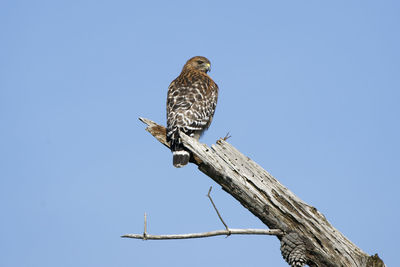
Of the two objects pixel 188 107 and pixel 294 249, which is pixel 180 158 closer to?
pixel 188 107

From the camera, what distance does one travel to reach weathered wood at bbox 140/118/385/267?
210 inches

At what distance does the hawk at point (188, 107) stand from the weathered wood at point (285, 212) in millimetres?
937

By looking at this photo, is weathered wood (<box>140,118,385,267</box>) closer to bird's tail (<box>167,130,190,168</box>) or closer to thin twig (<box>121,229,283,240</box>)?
thin twig (<box>121,229,283,240</box>)

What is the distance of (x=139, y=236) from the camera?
4.76 meters

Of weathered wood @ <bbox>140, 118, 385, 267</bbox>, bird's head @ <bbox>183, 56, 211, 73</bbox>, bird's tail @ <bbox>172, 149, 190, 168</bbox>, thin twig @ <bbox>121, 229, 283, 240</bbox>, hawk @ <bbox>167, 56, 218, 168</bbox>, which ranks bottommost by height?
thin twig @ <bbox>121, 229, 283, 240</bbox>

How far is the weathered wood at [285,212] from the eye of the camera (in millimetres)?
5340

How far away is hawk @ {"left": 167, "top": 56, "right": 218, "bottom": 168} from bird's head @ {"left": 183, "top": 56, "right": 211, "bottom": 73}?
13.9 inches

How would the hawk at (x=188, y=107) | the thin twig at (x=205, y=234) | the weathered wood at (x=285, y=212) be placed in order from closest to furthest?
the thin twig at (x=205, y=234)
the weathered wood at (x=285, y=212)
the hawk at (x=188, y=107)

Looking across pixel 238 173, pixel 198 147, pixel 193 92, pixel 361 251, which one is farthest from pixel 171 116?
pixel 361 251

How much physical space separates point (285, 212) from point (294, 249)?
396 mm

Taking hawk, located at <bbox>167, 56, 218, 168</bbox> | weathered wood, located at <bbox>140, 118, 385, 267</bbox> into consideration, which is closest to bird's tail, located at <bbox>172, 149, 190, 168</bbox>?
hawk, located at <bbox>167, 56, 218, 168</bbox>

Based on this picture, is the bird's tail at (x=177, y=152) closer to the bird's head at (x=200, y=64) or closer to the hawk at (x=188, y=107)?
the hawk at (x=188, y=107)

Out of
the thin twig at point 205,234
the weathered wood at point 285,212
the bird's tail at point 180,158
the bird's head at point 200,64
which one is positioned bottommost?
the thin twig at point 205,234

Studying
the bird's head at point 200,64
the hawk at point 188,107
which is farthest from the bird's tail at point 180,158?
the bird's head at point 200,64
